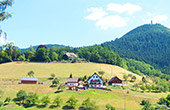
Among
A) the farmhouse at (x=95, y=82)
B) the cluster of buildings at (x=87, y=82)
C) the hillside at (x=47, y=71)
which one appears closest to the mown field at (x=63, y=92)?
the hillside at (x=47, y=71)

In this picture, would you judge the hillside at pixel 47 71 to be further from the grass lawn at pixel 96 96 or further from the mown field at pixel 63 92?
the grass lawn at pixel 96 96

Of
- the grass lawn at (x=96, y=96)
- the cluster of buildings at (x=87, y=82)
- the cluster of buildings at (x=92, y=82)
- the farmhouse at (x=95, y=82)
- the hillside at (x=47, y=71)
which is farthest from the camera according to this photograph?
the hillside at (x=47, y=71)

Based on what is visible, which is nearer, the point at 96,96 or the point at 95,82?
the point at 96,96

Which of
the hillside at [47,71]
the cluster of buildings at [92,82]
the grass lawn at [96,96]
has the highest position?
the hillside at [47,71]

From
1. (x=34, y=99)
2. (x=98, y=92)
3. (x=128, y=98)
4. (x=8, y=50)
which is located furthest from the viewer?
A: (x=98, y=92)

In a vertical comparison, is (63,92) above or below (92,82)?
below

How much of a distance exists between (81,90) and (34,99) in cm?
1774

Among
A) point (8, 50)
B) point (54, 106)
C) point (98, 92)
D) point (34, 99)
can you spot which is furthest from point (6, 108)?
point (8, 50)

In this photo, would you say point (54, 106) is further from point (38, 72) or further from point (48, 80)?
point (38, 72)

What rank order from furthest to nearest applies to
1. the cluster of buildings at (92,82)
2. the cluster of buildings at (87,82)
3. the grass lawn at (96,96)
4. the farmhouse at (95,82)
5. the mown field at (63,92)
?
the farmhouse at (95,82) → the cluster of buildings at (87,82) → the cluster of buildings at (92,82) → the mown field at (63,92) → the grass lawn at (96,96)

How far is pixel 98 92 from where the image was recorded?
208 feet

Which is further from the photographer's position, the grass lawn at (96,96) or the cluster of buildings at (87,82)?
the cluster of buildings at (87,82)

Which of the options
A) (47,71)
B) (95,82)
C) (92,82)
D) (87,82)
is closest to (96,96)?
(95,82)

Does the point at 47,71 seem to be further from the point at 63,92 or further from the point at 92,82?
the point at 63,92
